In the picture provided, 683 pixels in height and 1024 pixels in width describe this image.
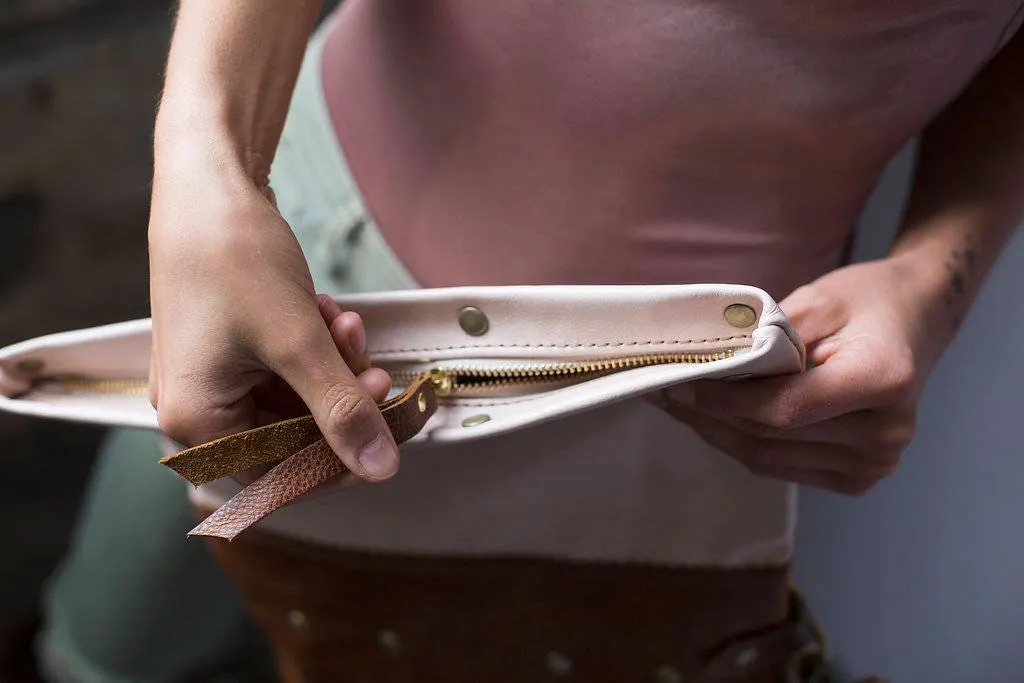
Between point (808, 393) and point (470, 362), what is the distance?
0.44ft

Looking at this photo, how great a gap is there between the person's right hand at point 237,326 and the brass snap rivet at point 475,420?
0.04m

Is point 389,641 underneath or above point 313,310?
underneath

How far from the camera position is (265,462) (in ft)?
1.17

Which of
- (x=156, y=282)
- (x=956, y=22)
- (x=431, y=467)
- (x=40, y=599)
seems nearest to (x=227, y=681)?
(x=40, y=599)

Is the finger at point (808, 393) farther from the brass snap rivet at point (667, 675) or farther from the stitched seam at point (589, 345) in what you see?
the brass snap rivet at point (667, 675)

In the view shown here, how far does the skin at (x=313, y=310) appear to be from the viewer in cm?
34

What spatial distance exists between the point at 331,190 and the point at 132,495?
29 centimetres

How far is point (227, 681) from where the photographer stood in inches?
38.1

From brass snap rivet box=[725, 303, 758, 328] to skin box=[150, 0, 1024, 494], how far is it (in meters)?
0.04

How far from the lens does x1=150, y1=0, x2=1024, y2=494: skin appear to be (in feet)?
1.11

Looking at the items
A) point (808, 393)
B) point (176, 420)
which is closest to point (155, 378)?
point (176, 420)

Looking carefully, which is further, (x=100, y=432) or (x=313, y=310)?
(x=100, y=432)

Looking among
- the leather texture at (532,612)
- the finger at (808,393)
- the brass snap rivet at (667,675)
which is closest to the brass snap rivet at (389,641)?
the leather texture at (532,612)

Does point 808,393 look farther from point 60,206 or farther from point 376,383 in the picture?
point 60,206
